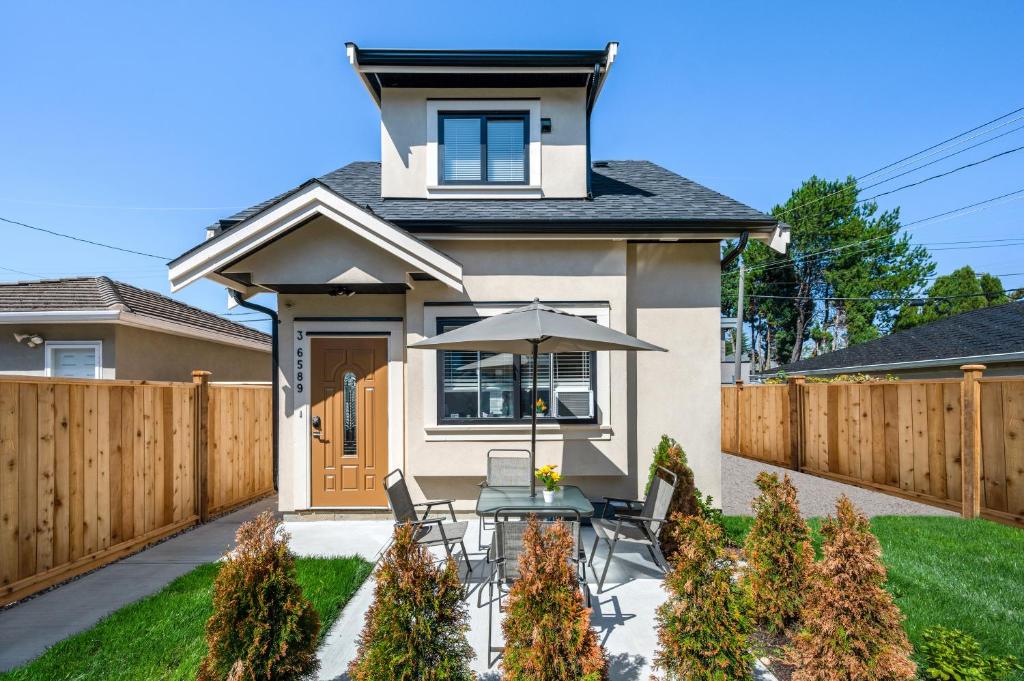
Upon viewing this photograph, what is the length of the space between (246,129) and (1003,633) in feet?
66.1

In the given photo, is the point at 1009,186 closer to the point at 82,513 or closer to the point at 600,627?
the point at 600,627

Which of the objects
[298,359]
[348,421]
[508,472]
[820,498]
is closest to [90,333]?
[298,359]

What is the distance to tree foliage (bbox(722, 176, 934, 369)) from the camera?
35.8 meters

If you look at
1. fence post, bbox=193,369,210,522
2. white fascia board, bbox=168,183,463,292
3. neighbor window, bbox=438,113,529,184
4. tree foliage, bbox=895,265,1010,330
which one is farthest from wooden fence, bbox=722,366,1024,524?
tree foliage, bbox=895,265,1010,330

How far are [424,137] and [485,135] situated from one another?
995 mm

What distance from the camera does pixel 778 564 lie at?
13.1 feet

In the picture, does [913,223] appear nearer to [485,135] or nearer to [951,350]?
[951,350]

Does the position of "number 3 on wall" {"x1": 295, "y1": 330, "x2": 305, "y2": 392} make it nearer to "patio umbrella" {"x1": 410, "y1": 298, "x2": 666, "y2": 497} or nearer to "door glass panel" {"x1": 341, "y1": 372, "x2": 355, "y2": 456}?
"door glass panel" {"x1": 341, "y1": 372, "x2": 355, "y2": 456}

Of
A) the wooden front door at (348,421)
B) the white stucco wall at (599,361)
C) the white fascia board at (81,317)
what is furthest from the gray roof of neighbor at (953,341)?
the white fascia board at (81,317)

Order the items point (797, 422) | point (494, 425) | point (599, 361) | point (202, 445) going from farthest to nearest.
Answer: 1. point (797, 422)
2. point (202, 445)
3. point (599, 361)
4. point (494, 425)

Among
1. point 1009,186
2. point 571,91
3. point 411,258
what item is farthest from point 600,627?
point 1009,186

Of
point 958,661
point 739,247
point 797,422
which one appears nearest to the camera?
point 958,661

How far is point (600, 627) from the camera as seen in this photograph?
4.30 meters

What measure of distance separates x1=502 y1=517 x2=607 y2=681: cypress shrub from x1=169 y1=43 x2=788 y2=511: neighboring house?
420 cm
